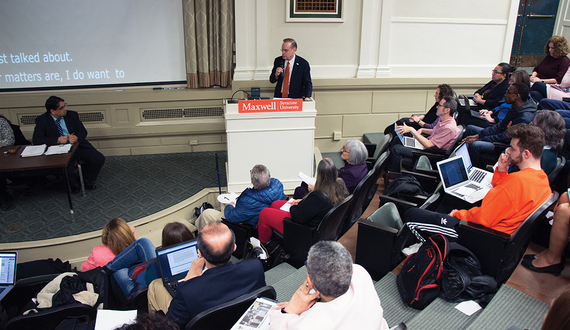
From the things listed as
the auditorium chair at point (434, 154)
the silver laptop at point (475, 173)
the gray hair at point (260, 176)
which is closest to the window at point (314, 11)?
the auditorium chair at point (434, 154)

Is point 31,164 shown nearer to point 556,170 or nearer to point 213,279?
point 213,279

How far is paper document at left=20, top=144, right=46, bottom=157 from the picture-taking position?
12.6 ft

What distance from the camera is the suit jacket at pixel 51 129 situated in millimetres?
4254

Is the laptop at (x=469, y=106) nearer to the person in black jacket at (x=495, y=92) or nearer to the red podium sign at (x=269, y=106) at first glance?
the person in black jacket at (x=495, y=92)

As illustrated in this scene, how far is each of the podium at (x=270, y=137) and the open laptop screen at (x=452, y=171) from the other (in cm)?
147

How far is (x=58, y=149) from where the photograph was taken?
4.00 m

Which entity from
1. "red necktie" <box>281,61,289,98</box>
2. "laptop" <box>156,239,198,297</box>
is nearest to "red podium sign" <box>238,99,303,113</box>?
"red necktie" <box>281,61,289,98</box>

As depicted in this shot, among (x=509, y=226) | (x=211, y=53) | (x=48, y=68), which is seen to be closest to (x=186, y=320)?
(x=509, y=226)

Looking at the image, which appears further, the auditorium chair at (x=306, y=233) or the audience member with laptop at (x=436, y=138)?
the audience member with laptop at (x=436, y=138)

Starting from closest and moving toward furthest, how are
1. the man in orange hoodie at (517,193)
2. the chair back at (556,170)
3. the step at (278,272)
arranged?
the man in orange hoodie at (517,193) < the step at (278,272) < the chair back at (556,170)

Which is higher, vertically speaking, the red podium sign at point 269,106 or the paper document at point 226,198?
the red podium sign at point 269,106

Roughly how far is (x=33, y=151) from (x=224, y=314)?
3500 millimetres

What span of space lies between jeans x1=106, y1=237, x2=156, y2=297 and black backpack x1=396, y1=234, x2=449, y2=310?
1630 mm

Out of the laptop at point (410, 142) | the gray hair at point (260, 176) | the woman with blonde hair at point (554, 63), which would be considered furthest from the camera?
the woman with blonde hair at point (554, 63)
